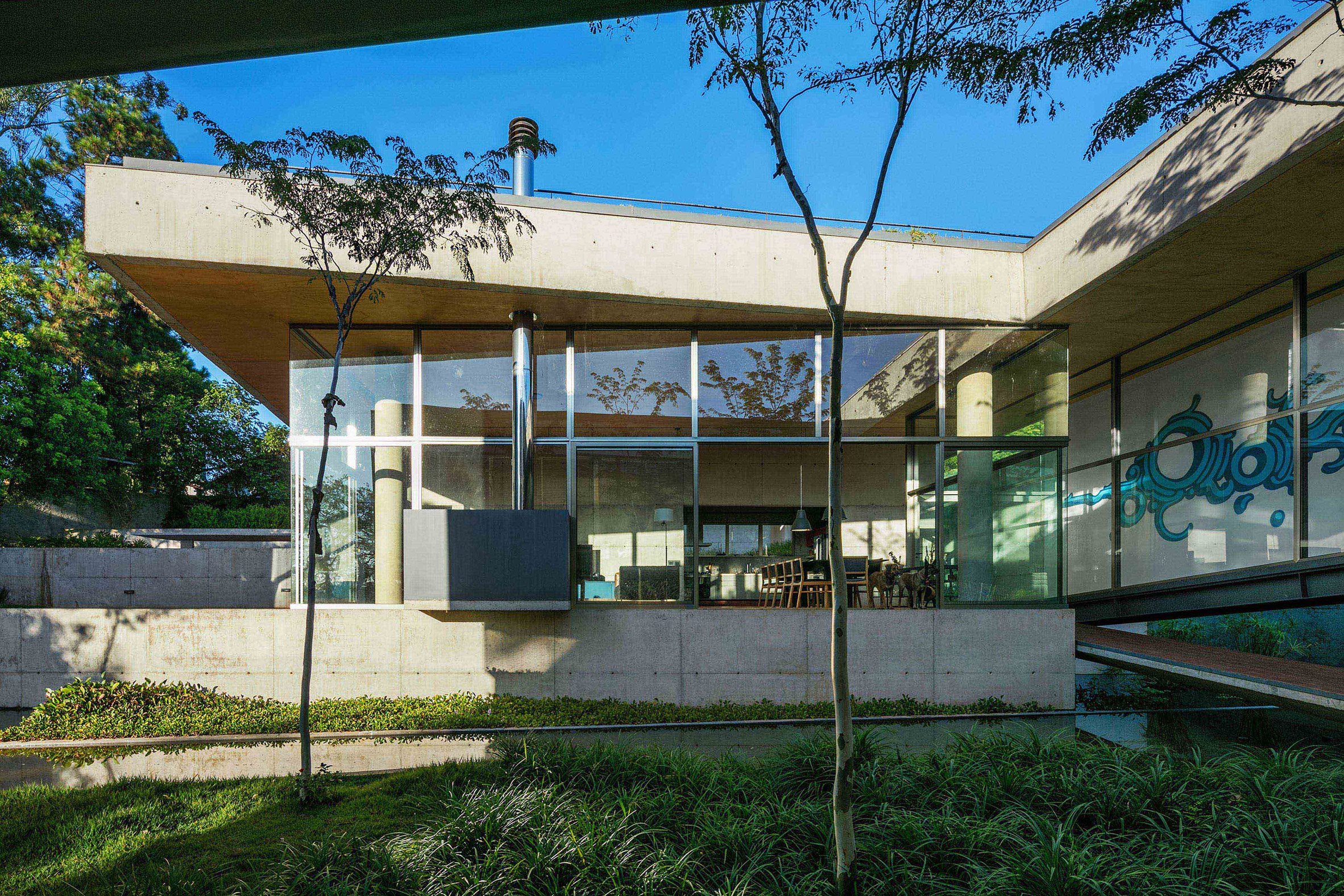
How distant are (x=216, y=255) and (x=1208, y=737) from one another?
1202 cm

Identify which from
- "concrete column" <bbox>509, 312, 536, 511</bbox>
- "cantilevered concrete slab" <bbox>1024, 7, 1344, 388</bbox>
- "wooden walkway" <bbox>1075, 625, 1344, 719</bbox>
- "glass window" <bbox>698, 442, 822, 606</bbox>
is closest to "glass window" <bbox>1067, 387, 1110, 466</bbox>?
"cantilevered concrete slab" <bbox>1024, 7, 1344, 388</bbox>

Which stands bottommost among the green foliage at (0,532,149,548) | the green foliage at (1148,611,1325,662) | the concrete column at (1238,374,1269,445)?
the green foliage at (1148,611,1325,662)

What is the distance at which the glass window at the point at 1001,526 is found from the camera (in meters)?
9.44

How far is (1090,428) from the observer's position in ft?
40.7

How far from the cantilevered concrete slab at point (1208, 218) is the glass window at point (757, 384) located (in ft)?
10.4

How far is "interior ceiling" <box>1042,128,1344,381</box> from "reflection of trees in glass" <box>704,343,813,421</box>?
3.39 metres

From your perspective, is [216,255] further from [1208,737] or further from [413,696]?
[1208,737]

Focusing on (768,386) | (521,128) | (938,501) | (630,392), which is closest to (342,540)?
(630,392)

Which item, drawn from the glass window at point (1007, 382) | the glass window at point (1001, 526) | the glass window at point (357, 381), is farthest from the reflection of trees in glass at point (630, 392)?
the glass window at point (1001, 526)

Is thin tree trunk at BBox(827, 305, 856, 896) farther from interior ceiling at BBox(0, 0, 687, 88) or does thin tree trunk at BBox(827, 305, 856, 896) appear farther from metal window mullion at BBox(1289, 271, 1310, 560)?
metal window mullion at BBox(1289, 271, 1310, 560)

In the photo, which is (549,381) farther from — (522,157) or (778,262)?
(778,262)

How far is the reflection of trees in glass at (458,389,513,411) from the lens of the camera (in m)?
9.84

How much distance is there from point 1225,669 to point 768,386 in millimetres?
6118

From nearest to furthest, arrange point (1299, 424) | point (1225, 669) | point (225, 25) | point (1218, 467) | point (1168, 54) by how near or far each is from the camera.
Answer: point (225, 25) < point (1168, 54) < point (1225, 669) < point (1299, 424) < point (1218, 467)
